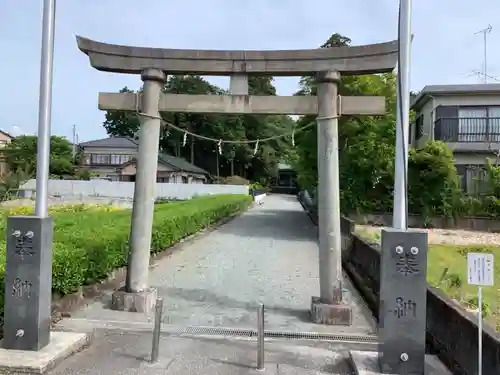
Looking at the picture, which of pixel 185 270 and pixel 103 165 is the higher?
pixel 103 165

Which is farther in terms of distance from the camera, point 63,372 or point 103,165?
point 103,165

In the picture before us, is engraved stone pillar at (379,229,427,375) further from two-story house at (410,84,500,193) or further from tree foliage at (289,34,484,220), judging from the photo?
two-story house at (410,84,500,193)

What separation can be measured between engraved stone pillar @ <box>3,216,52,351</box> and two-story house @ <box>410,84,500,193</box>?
22.5 metres

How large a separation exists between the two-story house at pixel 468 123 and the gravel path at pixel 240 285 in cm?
1120

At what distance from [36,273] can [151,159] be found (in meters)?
3.00

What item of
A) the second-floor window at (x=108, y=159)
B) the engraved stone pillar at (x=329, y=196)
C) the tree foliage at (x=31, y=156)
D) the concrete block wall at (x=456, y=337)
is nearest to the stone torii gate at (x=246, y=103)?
the engraved stone pillar at (x=329, y=196)

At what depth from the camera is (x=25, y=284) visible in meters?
5.62

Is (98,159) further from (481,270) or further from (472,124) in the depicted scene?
(481,270)

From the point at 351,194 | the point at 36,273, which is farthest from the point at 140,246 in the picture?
the point at 351,194

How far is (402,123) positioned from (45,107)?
432 centimetres

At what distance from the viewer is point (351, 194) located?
2044 centimetres

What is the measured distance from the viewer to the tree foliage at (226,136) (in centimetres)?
5809

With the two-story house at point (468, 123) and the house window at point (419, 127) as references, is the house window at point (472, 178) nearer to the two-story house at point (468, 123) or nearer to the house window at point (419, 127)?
the two-story house at point (468, 123)

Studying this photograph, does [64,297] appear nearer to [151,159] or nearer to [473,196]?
[151,159]
